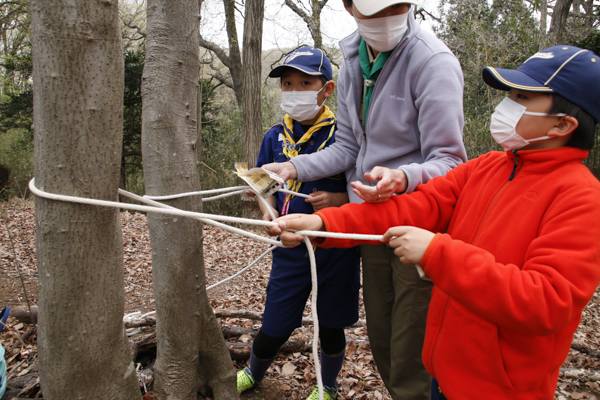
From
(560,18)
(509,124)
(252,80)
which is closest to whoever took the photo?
(509,124)

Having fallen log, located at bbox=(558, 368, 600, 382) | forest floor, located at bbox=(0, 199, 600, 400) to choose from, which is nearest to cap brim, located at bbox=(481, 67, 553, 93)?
→ forest floor, located at bbox=(0, 199, 600, 400)

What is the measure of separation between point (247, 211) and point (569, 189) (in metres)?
6.52

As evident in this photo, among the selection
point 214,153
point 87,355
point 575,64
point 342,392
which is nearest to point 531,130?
point 575,64

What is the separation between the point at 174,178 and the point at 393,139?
1055mm

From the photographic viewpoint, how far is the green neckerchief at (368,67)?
A: 70.1 inches

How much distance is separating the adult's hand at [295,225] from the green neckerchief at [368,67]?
662 millimetres

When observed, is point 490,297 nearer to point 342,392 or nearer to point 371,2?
point 371,2

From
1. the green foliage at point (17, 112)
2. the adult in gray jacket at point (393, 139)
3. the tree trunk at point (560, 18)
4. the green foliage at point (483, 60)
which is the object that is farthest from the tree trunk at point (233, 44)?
the adult in gray jacket at point (393, 139)

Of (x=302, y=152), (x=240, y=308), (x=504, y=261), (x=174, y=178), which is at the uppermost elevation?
(x=302, y=152)

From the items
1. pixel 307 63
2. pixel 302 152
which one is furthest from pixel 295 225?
pixel 307 63

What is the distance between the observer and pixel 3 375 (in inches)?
72.4

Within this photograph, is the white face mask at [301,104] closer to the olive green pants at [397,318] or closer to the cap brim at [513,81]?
the olive green pants at [397,318]

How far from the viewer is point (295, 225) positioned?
139 centimetres

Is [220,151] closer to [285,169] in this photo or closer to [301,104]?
[301,104]
